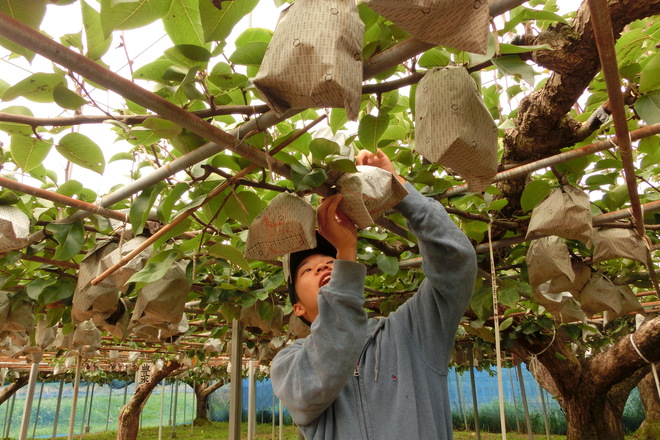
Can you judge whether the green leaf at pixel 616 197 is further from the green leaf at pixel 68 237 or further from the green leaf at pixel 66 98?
the green leaf at pixel 68 237

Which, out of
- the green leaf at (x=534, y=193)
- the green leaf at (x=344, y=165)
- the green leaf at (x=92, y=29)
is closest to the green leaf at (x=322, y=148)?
the green leaf at (x=344, y=165)

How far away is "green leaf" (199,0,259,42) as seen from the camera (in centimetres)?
67

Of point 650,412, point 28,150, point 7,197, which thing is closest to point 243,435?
point 650,412

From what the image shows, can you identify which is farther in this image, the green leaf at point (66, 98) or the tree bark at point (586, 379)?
the tree bark at point (586, 379)

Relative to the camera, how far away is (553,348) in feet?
13.7

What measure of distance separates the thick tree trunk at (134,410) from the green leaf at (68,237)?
7.93 m

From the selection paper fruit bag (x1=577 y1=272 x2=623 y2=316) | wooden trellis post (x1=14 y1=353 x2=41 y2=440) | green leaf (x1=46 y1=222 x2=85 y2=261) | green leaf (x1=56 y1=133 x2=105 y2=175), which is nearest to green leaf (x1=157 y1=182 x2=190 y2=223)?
green leaf (x1=56 y1=133 x2=105 y2=175)

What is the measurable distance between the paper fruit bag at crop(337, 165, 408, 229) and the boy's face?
18 cm

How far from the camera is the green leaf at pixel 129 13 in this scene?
60cm

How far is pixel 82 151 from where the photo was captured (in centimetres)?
96

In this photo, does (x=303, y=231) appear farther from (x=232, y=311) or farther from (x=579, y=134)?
(x=232, y=311)

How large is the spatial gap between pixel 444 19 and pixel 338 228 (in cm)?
49

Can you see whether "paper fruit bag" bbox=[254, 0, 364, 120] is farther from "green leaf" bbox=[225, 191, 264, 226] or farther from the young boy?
"green leaf" bbox=[225, 191, 264, 226]

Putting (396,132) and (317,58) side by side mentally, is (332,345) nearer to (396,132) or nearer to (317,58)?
(317,58)
